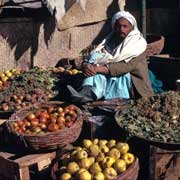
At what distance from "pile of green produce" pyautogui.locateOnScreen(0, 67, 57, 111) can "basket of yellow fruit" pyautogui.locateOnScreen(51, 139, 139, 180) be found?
155 cm

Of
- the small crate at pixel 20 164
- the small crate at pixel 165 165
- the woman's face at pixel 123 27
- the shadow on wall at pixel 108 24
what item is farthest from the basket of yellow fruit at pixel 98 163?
the shadow on wall at pixel 108 24

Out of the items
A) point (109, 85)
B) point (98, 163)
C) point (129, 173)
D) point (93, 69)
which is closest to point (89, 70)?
point (93, 69)

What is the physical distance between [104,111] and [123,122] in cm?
61

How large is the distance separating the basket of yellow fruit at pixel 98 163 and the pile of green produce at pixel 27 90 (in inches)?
61.1

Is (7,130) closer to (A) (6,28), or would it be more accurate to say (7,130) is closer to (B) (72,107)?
(B) (72,107)

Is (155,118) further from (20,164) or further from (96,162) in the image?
(20,164)

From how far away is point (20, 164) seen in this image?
4707mm

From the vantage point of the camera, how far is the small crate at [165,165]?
453 centimetres

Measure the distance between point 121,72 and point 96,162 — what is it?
1.70 metres

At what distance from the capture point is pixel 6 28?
7273 millimetres

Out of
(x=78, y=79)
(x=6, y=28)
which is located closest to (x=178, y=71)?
(x=78, y=79)

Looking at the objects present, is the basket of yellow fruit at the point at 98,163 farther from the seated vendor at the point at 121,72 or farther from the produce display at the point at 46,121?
the seated vendor at the point at 121,72

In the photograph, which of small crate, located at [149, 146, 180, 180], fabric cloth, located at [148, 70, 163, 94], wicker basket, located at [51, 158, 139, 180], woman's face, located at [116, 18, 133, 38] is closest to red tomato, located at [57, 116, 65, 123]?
wicker basket, located at [51, 158, 139, 180]

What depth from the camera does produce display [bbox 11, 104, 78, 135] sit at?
5074mm
